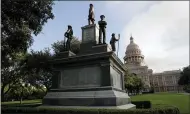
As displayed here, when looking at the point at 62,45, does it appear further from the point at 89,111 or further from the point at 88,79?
the point at 89,111

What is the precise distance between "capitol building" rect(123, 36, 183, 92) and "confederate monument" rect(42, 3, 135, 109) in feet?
417

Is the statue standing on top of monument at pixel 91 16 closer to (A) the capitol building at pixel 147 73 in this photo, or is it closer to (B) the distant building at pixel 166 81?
(A) the capitol building at pixel 147 73

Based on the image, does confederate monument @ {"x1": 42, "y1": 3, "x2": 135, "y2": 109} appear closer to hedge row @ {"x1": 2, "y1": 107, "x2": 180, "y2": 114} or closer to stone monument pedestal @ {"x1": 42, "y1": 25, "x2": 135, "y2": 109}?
stone monument pedestal @ {"x1": 42, "y1": 25, "x2": 135, "y2": 109}

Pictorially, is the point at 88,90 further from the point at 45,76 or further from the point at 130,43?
the point at 130,43

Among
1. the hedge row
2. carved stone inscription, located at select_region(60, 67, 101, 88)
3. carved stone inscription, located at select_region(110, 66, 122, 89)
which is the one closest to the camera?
the hedge row

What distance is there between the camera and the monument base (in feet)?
45.0

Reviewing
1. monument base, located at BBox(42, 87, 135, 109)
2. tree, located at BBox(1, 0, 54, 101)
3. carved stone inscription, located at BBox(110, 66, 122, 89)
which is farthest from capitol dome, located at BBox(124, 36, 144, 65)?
monument base, located at BBox(42, 87, 135, 109)

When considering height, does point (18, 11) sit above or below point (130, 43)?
below

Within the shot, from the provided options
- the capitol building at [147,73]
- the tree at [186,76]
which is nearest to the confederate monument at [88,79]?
the tree at [186,76]

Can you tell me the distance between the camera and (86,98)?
1448 cm

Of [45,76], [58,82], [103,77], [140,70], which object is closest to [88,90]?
[103,77]

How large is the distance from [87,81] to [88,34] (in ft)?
15.2

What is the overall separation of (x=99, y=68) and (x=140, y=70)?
142m

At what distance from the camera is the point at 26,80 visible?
3525 cm
